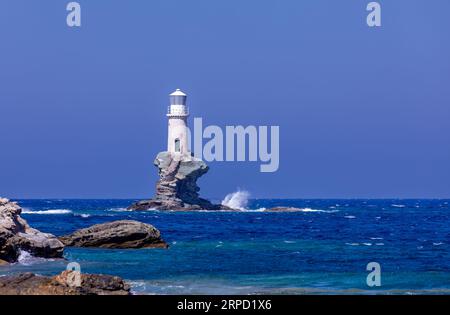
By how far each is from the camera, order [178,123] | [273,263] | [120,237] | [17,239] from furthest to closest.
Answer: [178,123] < [120,237] < [273,263] < [17,239]

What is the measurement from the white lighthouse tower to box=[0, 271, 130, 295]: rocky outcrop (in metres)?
68.2

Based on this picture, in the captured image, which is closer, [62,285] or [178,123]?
[62,285]

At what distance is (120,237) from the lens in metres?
42.0

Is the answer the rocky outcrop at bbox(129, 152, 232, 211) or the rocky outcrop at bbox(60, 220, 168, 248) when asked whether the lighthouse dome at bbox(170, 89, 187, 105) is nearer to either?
the rocky outcrop at bbox(129, 152, 232, 211)

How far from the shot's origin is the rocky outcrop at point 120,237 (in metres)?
42.2

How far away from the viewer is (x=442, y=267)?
3600cm

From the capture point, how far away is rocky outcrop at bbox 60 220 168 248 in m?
42.2

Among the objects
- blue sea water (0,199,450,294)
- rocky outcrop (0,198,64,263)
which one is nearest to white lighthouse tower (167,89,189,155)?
blue sea water (0,199,450,294)

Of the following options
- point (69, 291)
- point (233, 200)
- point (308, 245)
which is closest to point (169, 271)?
point (69, 291)

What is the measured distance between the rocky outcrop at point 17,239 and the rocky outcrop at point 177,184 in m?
56.3

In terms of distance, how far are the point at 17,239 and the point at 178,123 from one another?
194ft

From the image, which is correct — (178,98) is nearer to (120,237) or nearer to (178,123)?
(178,123)

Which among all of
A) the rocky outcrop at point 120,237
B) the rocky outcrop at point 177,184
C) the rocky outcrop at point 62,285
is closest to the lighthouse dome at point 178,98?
the rocky outcrop at point 177,184

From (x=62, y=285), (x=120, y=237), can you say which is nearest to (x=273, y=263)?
(x=120, y=237)
